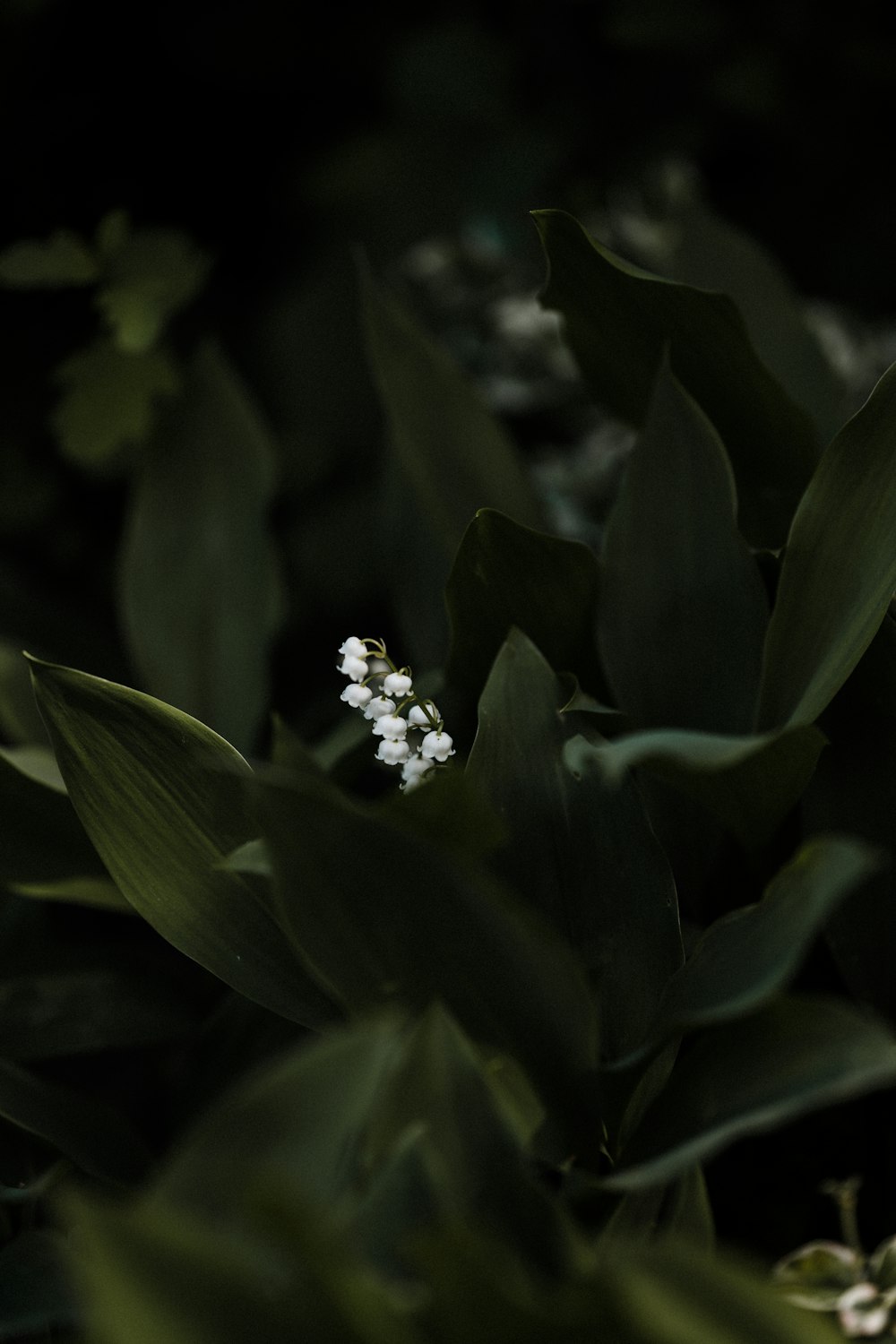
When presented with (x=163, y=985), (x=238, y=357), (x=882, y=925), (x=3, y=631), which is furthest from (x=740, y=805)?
(x=238, y=357)

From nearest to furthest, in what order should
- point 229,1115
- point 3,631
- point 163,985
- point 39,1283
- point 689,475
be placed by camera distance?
point 229,1115 → point 39,1283 → point 689,475 → point 163,985 → point 3,631

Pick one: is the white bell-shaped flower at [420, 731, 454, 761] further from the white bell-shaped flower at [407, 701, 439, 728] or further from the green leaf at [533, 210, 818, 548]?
the green leaf at [533, 210, 818, 548]

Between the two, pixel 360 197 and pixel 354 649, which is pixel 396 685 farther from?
pixel 360 197

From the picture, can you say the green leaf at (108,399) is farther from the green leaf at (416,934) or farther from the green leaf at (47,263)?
the green leaf at (416,934)

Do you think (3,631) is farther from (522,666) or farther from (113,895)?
(522,666)

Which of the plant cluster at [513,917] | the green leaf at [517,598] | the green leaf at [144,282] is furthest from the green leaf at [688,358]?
the green leaf at [144,282]

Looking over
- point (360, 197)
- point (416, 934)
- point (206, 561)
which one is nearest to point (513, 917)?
point (416, 934)
